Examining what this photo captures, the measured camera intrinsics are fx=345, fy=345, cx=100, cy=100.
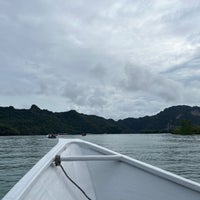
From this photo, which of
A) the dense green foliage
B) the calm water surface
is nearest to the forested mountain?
the dense green foliage

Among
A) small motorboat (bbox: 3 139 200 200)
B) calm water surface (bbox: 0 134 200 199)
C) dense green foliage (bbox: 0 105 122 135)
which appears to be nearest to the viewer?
small motorboat (bbox: 3 139 200 200)

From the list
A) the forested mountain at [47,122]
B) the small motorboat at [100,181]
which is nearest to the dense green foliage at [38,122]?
the forested mountain at [47,122]

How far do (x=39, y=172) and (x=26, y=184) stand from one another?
0.54 meters

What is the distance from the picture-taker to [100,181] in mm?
4938

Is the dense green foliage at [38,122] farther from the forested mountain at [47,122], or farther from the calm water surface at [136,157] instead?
the calm water surface at [136,157]

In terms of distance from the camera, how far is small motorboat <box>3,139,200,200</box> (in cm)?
351

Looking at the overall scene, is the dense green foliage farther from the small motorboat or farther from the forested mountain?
the small motorboat

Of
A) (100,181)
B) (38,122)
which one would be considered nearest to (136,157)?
(100,181)

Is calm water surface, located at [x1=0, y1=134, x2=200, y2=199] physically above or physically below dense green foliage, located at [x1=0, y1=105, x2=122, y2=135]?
below

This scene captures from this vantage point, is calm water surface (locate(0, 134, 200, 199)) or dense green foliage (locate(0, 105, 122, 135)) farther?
dense green foliage (locate(0, 105, 122, 135))

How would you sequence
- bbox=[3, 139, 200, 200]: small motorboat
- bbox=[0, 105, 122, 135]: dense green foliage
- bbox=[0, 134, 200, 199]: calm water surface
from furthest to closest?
bbox=[0, 105, 122, 135]: dense green foliage
bbox=[0, 134, 200, 199]: calm water surface
bbox=[3, 139, 200, 200]: small motorboat

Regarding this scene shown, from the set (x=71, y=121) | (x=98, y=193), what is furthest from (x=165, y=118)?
(x=98, y=193)

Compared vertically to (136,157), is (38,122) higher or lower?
higher

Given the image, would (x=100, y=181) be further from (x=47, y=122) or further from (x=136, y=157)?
(x=47, y=122)
